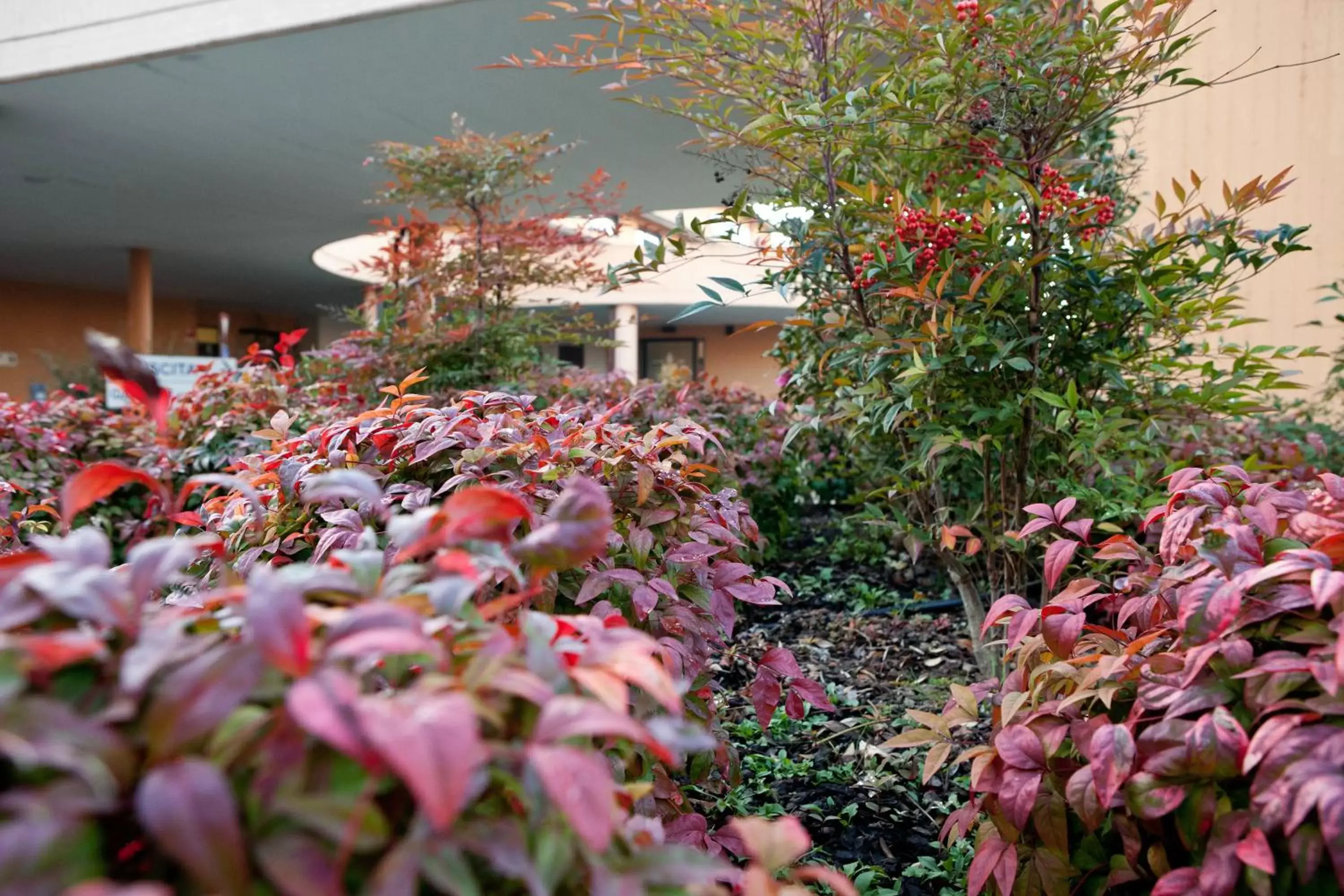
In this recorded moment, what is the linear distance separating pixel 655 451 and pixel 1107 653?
91cm

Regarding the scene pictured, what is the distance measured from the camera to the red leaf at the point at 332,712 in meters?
0.55

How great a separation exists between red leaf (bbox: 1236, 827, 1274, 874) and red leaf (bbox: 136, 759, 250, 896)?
37.5 inches

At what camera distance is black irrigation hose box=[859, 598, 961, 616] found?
3762 millimetres

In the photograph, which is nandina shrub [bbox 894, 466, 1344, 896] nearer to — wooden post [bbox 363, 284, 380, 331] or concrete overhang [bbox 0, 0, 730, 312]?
concrete overhang [bbox 0, 0, 730, 312]

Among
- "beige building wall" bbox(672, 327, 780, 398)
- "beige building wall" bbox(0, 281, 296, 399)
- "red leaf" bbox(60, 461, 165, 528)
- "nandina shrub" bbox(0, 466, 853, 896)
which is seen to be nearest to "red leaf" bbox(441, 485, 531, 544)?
"nandina shrub" bbox(0, 466, 853, 896)

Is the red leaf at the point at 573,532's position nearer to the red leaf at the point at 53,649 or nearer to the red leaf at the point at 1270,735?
the red leaf at the point at 53,649

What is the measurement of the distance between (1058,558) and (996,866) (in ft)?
1.61

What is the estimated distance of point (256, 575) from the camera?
0.65 m

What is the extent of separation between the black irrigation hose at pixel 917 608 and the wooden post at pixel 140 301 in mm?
12241

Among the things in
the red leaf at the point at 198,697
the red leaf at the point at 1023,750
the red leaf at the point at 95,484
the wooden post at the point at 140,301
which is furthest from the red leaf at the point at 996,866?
the wooden post at the point at 140,301

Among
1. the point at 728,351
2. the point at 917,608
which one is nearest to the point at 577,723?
the point at 917,608

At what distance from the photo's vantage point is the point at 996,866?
128 centimetres

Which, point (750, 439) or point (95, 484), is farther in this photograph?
point (750, 439)

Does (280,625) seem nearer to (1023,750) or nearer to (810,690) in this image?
(1023,750)
